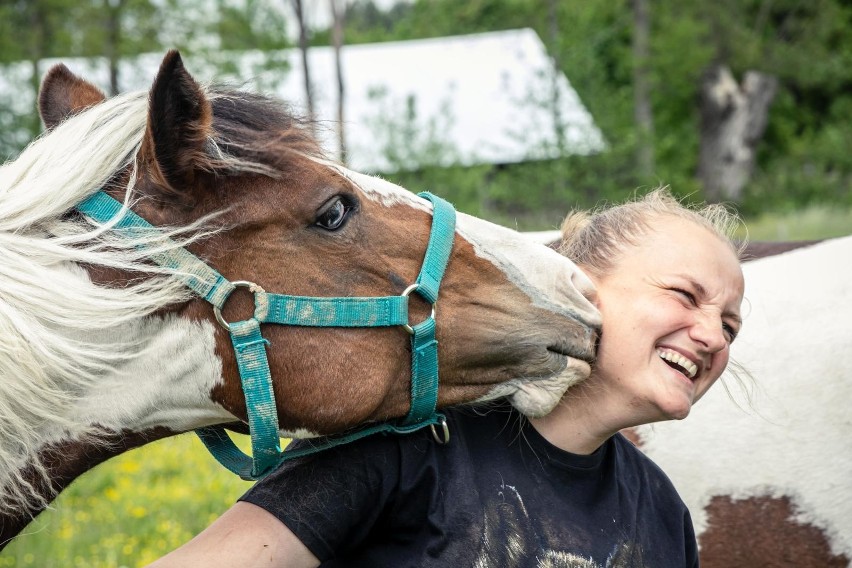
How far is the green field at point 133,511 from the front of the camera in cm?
447

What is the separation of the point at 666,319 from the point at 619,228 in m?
0.31

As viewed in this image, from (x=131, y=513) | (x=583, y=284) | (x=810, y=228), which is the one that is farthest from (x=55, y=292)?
(x=810, y=228)

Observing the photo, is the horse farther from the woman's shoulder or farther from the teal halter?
the woman's shoulder

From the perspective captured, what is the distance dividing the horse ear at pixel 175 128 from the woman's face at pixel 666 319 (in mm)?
984

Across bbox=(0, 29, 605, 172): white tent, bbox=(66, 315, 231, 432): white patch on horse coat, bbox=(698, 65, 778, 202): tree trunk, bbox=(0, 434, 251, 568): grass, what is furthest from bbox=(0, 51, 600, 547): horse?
bbox=(698, 65, 778, 202): tree trunk

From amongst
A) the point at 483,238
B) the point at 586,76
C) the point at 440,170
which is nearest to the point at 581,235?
the point at 483,238

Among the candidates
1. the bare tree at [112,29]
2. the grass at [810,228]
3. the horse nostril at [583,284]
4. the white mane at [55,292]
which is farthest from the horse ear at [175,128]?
the bare tree at [112,29]

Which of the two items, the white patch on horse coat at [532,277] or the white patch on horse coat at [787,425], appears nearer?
the white patch on horse coat at [532,277]

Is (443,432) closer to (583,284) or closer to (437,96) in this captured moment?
(583,284)

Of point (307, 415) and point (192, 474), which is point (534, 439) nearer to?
point (307, 415)

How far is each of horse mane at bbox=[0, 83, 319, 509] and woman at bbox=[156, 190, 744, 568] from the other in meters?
0.40

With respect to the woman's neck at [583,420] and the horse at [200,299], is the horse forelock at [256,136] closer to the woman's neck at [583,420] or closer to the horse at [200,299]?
the horse at [200,299]

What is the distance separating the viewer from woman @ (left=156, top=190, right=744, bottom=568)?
1714 mm

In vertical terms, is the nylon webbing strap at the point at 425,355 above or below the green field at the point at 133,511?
above
